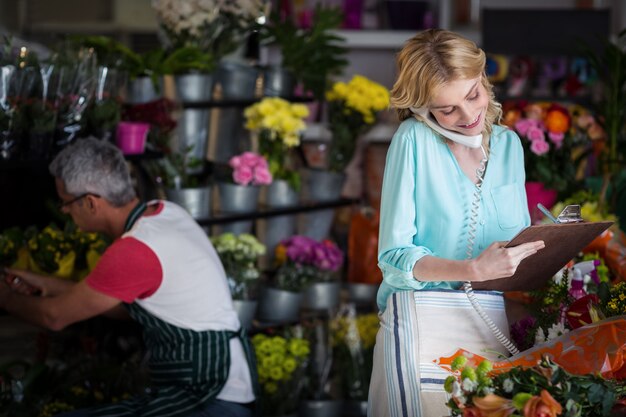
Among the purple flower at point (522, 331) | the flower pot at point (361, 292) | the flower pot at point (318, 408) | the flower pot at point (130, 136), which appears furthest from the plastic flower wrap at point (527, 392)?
the flower pot at point (361, 292)

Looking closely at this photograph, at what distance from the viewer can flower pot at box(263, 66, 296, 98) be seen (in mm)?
5031

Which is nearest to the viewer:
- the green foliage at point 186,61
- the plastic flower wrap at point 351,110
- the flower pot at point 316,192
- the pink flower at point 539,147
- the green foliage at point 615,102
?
the pink flower at point 539,147

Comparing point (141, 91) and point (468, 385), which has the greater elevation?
point (141, 91)

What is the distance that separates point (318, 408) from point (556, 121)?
155cm

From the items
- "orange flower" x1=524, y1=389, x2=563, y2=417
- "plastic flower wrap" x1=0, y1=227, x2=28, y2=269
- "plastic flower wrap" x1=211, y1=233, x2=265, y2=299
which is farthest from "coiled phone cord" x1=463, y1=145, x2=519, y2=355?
"plastic flower wrap" x1=211, y1=233, x2=265, y2=299

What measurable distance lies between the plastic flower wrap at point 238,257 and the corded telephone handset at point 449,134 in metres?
2.18

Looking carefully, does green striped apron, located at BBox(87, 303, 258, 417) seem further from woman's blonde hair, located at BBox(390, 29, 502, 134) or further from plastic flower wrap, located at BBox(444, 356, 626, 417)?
plastic flower wrap, located at BBox(444, 356, 626, 417)

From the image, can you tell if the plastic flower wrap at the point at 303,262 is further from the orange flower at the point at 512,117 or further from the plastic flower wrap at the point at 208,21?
the orange flower at the point at 512,117

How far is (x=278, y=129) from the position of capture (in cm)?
471

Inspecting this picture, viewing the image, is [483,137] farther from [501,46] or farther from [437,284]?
[501,46]

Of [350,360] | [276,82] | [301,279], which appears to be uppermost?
[276,82]

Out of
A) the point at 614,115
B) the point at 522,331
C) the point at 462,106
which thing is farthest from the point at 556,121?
the point at 462,106

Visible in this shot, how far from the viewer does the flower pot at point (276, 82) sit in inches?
198

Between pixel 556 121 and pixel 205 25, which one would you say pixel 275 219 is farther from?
pixel 556 121
